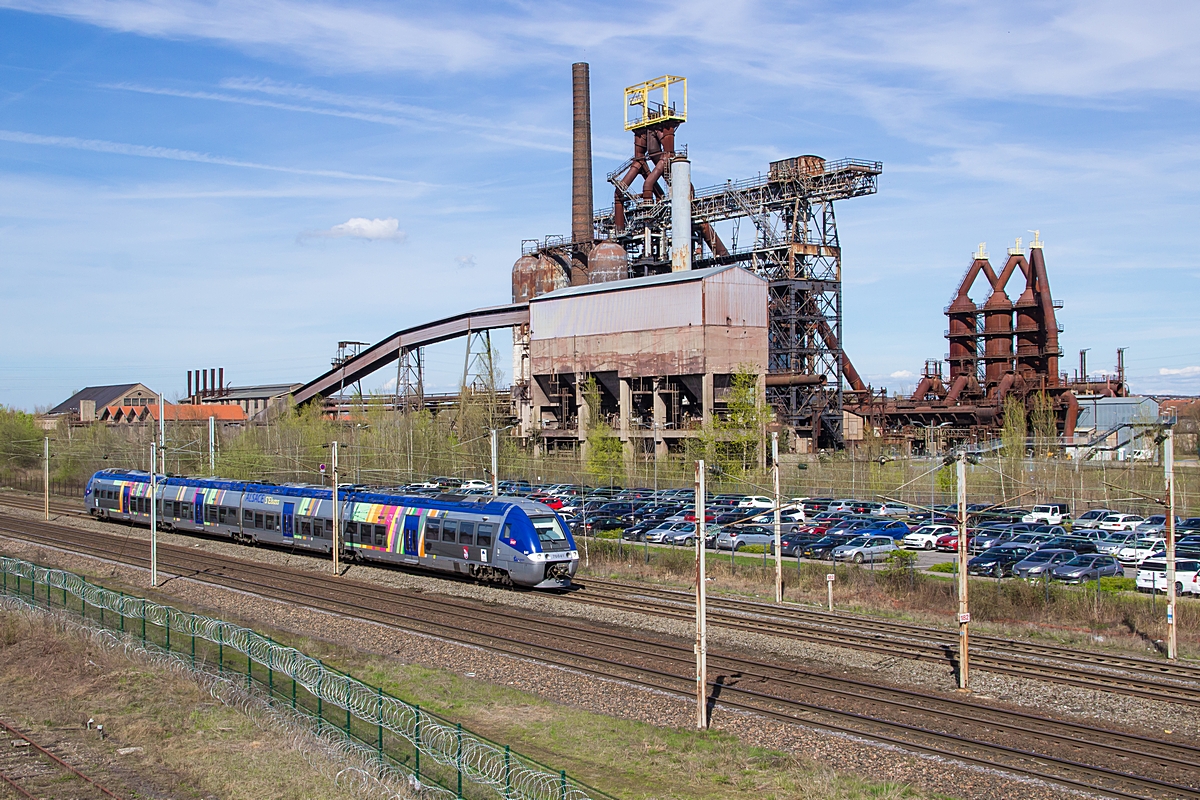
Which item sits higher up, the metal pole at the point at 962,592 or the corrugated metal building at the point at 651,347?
the corrugated metal building at the point at 651,347

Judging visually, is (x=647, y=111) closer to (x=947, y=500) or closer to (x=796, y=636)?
(x=947, y=500)

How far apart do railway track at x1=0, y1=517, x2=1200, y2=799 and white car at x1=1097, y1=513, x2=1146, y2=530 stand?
3049cm

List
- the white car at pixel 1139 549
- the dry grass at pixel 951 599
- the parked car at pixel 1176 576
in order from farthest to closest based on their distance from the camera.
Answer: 1. the white car at pixel 1139 549
2. the parked car at pixel 1176 576
3. the dry grass at pixel 951 599

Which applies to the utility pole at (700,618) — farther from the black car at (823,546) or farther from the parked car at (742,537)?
the parked car at (742,537)

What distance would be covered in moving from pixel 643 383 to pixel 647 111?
29.8 meters

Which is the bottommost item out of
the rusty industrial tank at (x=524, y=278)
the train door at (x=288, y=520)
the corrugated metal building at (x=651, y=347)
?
the train door at (x=288, y=520)

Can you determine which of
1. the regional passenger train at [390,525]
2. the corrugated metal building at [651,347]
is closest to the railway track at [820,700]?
the regional passenger train at [390,525]

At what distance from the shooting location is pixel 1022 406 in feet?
242

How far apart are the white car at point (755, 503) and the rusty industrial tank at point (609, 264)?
34476 millimetres

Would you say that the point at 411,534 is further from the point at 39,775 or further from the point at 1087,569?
the point at 1087,569

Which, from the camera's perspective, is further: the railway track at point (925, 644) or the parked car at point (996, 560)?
the parked car at point (996, 560)

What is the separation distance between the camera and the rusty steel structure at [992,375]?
256 feet

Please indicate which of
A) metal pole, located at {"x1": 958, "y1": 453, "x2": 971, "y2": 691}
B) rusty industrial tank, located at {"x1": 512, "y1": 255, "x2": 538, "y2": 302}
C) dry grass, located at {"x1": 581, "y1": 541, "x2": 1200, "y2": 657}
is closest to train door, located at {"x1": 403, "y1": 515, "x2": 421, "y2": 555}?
dry grass, located at {"x1": 581, "y1": 541, "x2": 1200, "y2": 657}

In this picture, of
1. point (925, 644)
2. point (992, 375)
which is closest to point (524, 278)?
point (992, 375)
